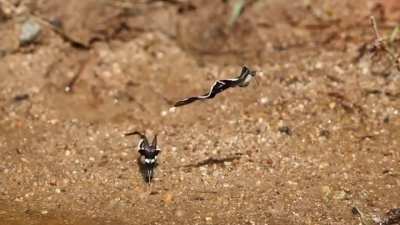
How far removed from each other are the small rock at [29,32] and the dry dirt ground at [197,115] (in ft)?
0.07

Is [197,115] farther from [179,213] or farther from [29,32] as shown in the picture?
[29,32]

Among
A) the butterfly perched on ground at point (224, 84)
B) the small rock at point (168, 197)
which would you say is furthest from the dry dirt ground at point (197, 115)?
the butterfly perched on ground at point (224, 84)

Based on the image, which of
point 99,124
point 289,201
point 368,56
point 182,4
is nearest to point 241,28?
point 182,4

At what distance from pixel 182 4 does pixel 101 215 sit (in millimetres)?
1134

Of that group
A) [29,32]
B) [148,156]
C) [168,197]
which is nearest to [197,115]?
[148,156]

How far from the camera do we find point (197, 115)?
281cm

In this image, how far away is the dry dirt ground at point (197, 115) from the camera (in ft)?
7.93

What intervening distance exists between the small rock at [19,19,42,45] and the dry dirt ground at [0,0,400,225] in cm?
2

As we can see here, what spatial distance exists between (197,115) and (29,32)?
2.56 feet

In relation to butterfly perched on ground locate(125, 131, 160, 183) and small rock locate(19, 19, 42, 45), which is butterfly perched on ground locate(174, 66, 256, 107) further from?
small rock locate(19, 19, 42, 45)

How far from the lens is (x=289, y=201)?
240cm

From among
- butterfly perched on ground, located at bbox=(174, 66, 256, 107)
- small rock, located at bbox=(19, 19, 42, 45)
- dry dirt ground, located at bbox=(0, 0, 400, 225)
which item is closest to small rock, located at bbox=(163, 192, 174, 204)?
dry dirt ground, located at bbox=(0, 0, 400, 225)

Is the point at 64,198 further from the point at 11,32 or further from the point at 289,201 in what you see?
the point at 11,32

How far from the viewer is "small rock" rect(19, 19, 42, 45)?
308cm
